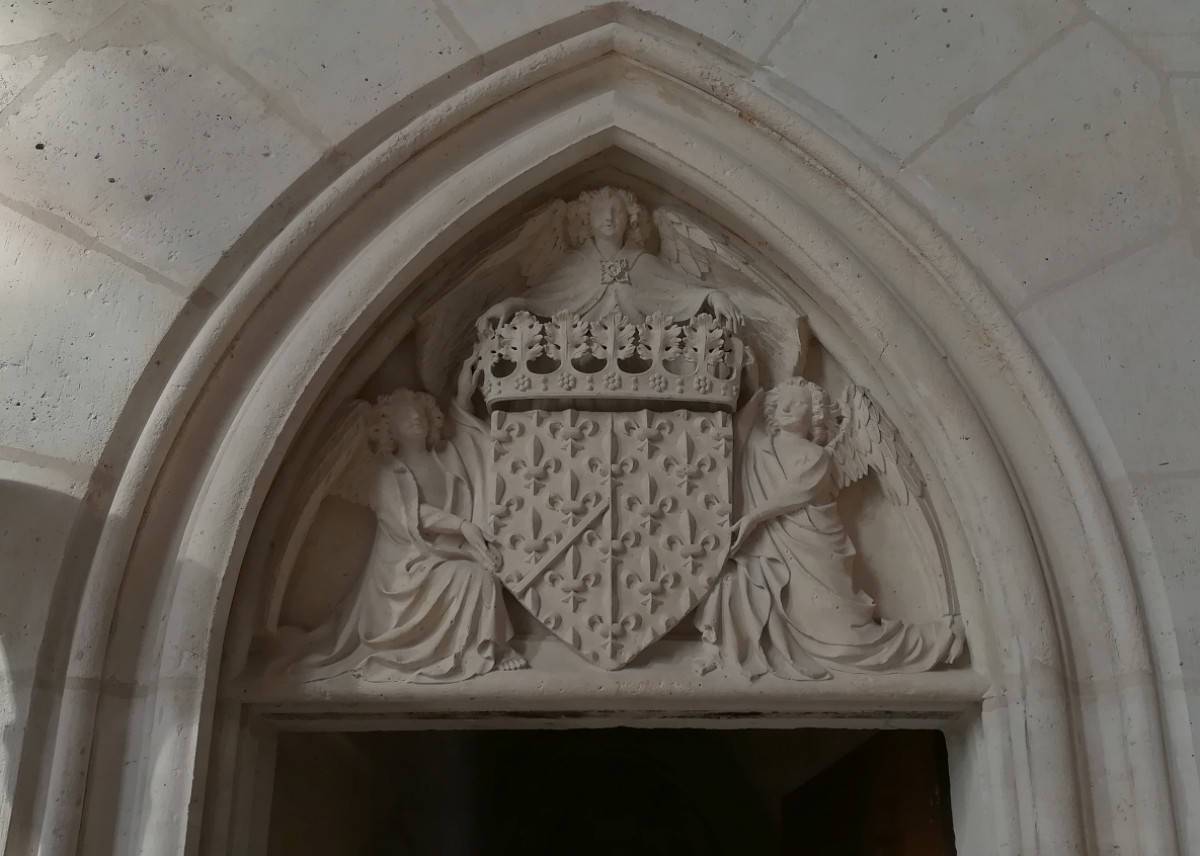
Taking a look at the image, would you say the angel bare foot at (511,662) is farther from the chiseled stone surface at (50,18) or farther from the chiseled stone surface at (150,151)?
the chiseled stone surface at (50,18)

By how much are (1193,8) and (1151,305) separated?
652mm

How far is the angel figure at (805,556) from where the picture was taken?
2.06m

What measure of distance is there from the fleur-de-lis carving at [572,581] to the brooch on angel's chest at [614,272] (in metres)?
0.57

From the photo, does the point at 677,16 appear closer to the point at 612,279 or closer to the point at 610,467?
the point at 612,279

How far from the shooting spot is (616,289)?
2.30 meters

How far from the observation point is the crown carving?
2.19 meters

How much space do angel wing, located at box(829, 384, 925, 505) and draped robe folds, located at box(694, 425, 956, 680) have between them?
0.04 metres

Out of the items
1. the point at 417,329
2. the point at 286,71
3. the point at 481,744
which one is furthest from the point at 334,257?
the point at 481,744

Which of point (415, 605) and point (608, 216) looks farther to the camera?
point (608, 216)

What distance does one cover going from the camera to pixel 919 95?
223 cm

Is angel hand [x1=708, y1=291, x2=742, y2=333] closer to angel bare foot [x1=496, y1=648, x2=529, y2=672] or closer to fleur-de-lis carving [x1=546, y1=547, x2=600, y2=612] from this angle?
fleur-de-lis carving [x1=546, y1=547, x2=600, y2=612]

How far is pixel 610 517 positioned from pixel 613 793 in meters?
2.32

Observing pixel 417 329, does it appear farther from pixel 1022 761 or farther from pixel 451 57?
pixel 1022 761

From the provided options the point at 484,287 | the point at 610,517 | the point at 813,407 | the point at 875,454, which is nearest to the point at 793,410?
the point at 813,407
